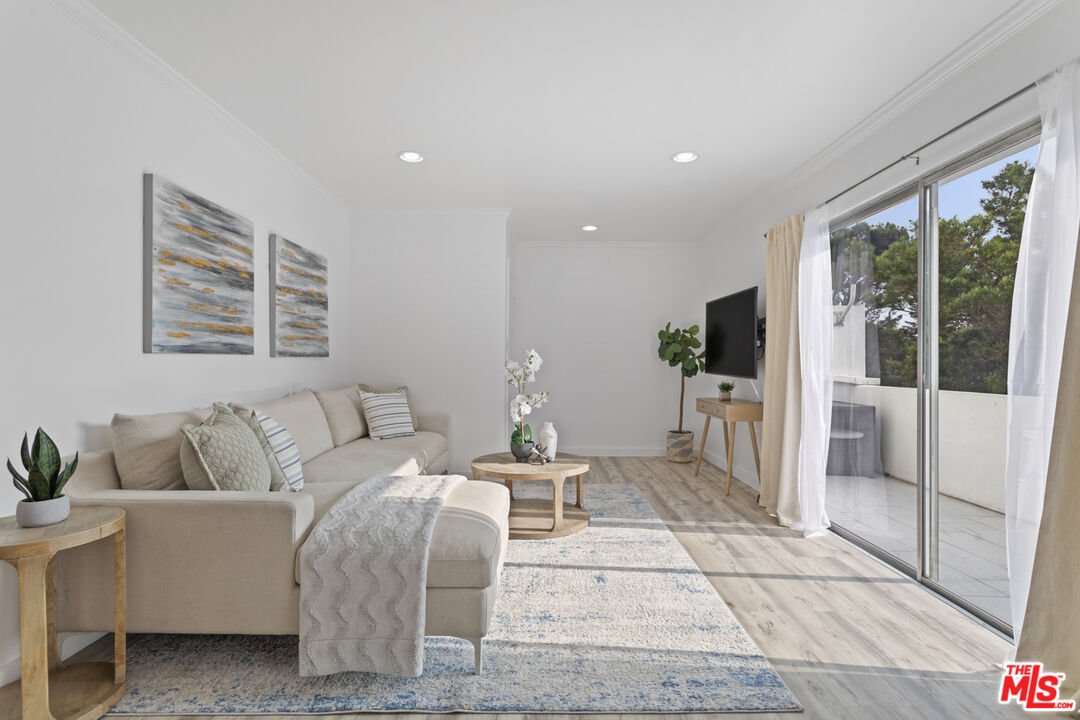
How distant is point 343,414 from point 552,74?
2.74 meters

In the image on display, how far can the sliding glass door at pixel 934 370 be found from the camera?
92.0 inches

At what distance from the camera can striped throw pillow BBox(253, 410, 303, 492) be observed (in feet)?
8.71

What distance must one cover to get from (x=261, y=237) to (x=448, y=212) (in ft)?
6.22

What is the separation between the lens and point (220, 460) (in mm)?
2199

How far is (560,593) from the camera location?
2.67 metres

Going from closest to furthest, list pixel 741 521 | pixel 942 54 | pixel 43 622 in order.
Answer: pixel 43 622, pixel 942 54, pixel 741 521

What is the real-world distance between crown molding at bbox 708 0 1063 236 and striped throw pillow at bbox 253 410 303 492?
135 inches

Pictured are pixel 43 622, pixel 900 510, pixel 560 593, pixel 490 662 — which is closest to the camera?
pixel 43 622

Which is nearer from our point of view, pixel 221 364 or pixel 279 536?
pixel 279 536

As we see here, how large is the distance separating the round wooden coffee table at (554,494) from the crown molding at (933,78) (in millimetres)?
2452

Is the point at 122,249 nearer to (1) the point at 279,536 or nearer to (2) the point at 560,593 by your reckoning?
(1) the point at 279,536

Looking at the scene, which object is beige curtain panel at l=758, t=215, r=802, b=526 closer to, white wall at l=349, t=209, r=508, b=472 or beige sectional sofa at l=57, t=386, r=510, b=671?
white wall at l=349, t=209, r=508, b=472

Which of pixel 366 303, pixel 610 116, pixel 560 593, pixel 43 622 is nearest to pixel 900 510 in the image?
pixel 560 593

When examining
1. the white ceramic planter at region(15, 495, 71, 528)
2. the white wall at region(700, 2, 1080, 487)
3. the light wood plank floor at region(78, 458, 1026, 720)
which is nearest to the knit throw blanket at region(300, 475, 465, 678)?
the light wood plank floor at region(78, 458, 1026, 720)
